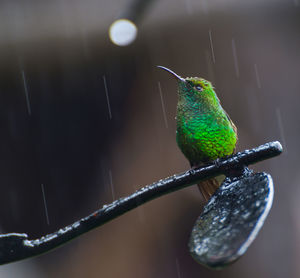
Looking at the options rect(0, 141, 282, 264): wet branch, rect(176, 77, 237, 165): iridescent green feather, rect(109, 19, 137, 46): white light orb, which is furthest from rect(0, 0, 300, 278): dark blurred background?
rect(0, 141, 282, 264): wet branch

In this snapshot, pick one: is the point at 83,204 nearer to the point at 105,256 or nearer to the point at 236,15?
the point at 105,256

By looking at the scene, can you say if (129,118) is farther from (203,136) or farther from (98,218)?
(98,218)

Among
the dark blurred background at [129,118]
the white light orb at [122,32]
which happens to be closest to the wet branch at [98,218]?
the white light orb at [122,32]

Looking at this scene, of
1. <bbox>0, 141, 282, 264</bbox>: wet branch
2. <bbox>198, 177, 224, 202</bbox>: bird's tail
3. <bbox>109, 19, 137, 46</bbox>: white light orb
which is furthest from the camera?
<bbox>109, 19, 137, 46</bbox>: white light orb

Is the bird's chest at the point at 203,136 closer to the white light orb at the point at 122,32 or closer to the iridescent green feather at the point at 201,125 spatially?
the iridescent green feather at the point at 201,125

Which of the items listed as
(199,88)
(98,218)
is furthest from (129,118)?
(98,218)

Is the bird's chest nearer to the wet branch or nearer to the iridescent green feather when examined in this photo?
the iridescent green feather
